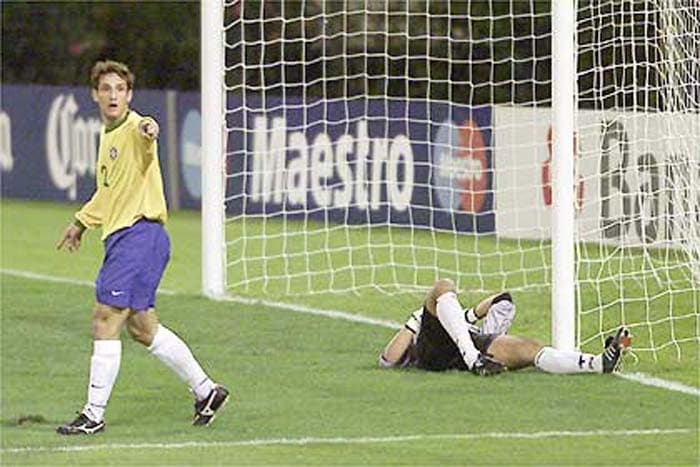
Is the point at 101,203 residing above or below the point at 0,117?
below

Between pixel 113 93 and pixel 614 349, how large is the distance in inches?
122

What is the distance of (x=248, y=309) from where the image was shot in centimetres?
1630

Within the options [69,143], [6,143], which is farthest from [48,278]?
[6,143]

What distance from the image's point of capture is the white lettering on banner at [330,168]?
72.6 feet

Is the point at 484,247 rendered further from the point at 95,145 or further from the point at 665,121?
the point at 95,145

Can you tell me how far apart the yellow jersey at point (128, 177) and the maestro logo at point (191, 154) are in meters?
15.3

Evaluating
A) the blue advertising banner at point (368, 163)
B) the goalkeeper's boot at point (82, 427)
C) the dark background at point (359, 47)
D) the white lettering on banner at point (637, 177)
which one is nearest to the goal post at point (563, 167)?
the white lettering on banner at point (637, 177)

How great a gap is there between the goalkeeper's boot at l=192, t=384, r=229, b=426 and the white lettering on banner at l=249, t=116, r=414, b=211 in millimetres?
10228

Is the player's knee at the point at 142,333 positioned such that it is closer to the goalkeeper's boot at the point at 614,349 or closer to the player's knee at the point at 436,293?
the player's knee at the point at 436,293

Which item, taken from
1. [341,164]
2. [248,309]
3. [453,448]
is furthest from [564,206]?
[341,164]

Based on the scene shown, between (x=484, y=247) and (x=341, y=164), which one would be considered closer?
(x=484, y=247)

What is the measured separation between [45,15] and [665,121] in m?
20.2

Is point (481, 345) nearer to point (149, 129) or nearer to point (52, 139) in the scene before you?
point (149, 129)

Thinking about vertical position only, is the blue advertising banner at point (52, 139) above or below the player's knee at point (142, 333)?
above
